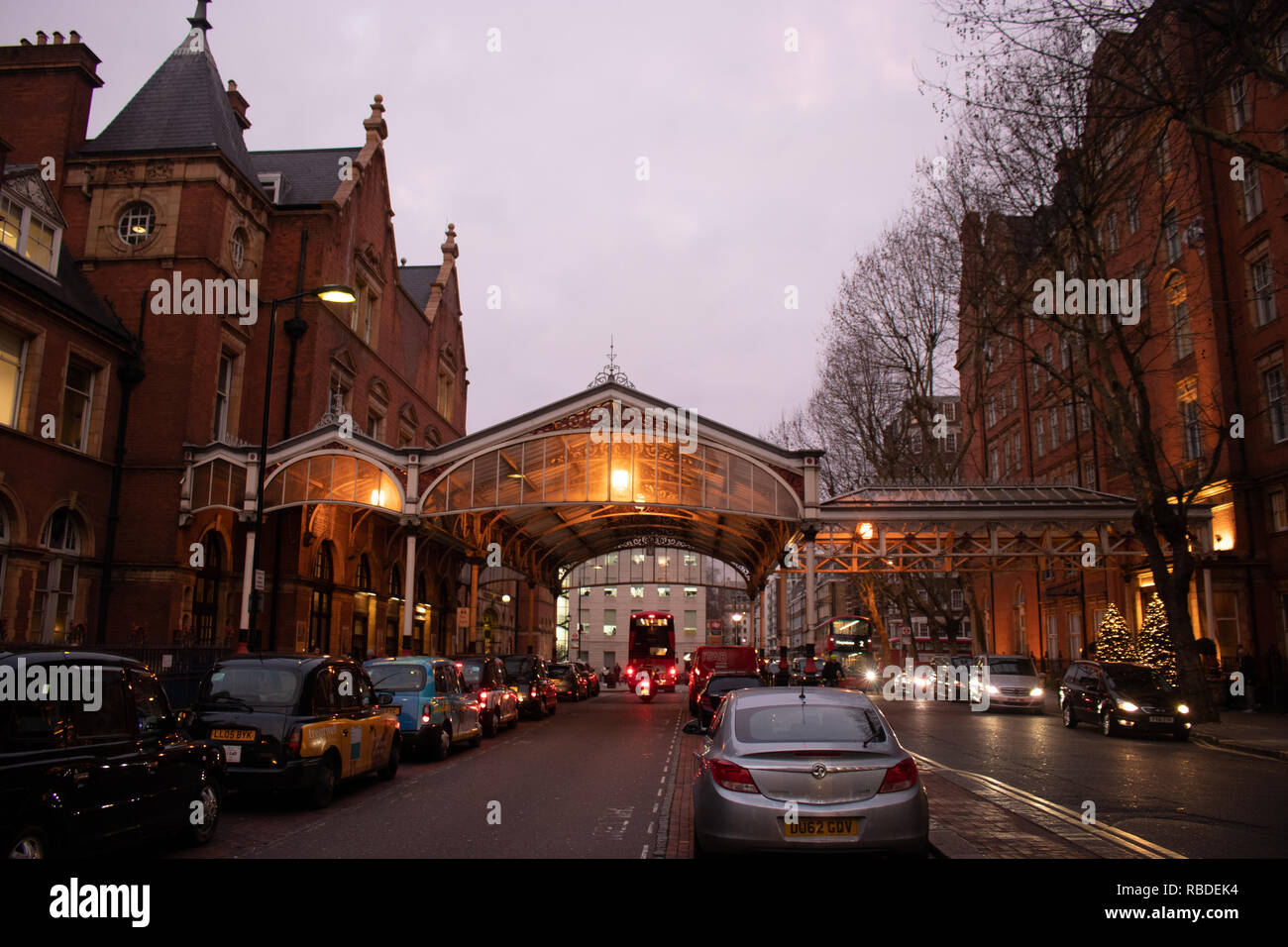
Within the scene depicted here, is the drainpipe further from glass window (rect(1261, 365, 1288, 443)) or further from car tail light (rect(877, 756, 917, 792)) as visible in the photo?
glass window (rect(1261, 365, 1288, 443))

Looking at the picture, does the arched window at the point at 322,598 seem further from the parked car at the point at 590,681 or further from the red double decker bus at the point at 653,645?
the red double decker bus at the point at 653,645

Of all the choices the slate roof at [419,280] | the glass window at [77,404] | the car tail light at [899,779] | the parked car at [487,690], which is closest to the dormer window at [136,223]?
the glass window at [77,404]

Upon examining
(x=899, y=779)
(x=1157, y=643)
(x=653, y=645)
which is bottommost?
(x=899, y=779)

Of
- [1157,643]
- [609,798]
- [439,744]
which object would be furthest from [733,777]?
[1157,643]

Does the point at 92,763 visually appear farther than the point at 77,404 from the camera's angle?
No

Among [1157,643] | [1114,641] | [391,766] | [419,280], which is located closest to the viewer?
[391,766]

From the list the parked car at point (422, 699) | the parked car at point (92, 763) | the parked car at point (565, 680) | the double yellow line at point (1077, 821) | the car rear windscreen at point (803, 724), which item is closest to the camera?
the parked car at point (92, 763)

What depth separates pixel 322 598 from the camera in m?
30.4

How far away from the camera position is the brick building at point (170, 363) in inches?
877

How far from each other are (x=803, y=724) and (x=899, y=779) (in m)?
0.96

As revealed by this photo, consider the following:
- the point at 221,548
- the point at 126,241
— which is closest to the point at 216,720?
the point at 221,548

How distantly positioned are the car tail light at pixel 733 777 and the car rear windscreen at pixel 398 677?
9.72m
